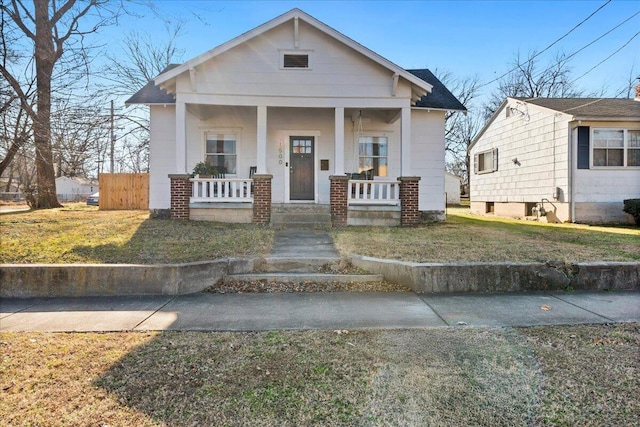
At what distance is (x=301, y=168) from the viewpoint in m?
11.6

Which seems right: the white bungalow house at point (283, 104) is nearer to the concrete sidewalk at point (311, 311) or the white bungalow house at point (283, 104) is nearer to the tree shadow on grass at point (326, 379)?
the concrete sidewalk at point (311, 311)

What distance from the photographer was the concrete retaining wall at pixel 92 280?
16.3ft

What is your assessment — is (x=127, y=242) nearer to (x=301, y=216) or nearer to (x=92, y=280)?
(x=92, y=280)

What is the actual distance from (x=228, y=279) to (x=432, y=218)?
784cm

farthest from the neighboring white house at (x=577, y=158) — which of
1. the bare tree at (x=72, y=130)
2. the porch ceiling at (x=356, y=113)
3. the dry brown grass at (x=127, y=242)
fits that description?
the bare tree at (x=72, y=130)

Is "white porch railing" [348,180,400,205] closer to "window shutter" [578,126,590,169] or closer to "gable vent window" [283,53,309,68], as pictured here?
"gable vent window" [283,53,309,68]

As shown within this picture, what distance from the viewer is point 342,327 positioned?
3.71m

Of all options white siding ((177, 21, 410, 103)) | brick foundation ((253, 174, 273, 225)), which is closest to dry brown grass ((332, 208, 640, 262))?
brick foundation ((253, 174, 273, 225))

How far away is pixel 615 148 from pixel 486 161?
572 cm

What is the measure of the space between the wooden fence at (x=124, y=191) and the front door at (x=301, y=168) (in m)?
8.60

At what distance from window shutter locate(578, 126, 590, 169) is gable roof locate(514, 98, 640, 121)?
1.57ft

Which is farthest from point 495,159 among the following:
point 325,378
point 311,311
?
point 325,378

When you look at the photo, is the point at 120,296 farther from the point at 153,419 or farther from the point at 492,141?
the point at 492,141

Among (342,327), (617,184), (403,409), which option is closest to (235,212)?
(342,327)
